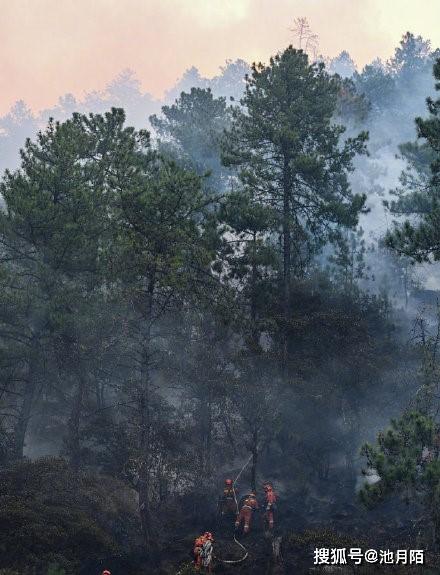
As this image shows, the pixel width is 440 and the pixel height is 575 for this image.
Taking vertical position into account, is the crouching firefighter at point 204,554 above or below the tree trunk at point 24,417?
below

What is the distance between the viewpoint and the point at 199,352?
74.3 feet

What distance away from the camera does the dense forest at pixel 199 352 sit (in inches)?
599

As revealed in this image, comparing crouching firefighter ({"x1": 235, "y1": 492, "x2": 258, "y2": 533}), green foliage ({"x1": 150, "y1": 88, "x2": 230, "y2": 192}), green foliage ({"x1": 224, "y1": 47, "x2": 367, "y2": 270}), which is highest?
green foliage ({"x1": 150, "y1": 88, "x2": 230, "y2": 192})

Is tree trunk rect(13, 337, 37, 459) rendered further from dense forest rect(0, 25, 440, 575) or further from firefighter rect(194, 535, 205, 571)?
firefighter rect(194, 535, 205, 571)

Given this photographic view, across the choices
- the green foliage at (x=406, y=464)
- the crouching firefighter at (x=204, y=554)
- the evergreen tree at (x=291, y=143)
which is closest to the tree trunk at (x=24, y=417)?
the crouching firefighter at (x=204, y=554)

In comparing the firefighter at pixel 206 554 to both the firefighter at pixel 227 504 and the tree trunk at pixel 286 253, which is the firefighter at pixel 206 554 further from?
the tree trunk at pixel 286 253

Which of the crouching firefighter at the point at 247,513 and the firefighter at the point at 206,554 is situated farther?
the crouching firefighter at the point at 247,513

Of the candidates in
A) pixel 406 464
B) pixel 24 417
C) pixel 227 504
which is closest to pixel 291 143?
pixel 227 504

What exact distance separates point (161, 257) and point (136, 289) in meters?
1.36

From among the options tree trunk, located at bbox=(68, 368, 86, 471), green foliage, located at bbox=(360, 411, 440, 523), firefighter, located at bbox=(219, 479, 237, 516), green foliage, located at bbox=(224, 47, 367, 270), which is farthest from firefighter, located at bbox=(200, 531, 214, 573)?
green foliage, located at bbox=(224, 47, 367, 270)

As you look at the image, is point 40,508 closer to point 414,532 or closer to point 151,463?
point 151,463

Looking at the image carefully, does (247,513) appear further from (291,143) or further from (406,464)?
(291,143)

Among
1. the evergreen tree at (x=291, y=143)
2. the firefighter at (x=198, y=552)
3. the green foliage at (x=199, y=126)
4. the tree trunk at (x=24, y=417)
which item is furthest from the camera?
the green foliage at (x=199, y=126)

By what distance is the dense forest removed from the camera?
15.2 m
